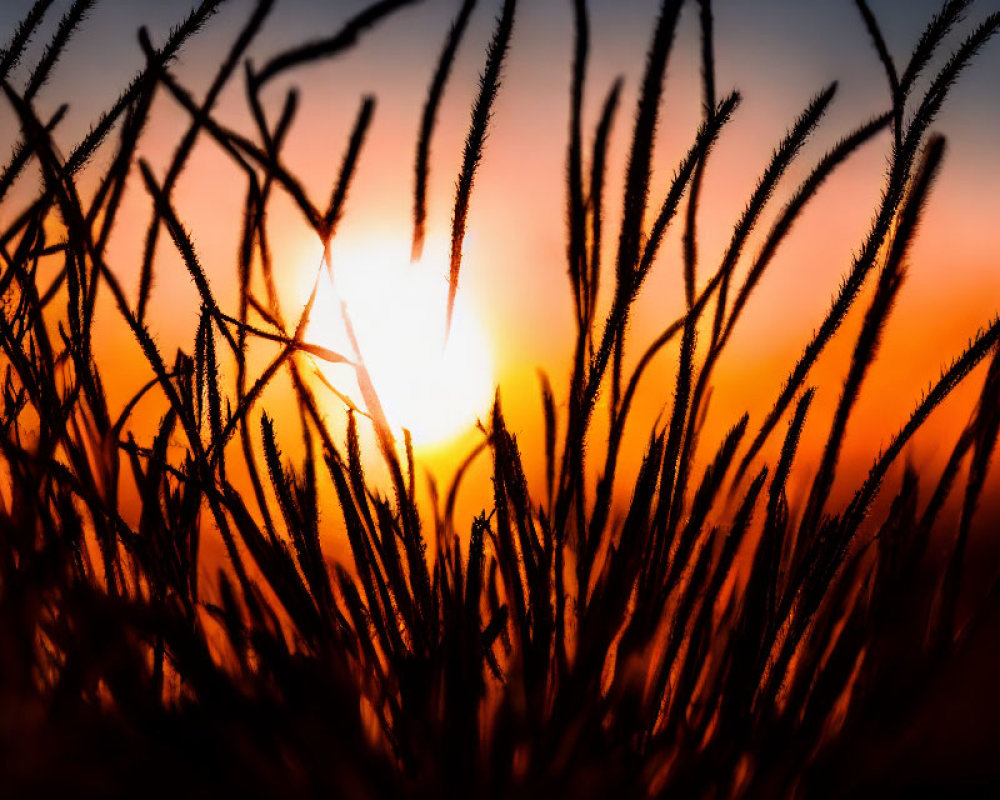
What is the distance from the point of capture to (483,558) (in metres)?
0.36

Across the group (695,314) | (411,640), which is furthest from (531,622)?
(695,314)

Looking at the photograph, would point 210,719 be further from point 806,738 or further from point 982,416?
point 982,416

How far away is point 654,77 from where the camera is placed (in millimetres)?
319

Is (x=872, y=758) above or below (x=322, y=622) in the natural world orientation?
below

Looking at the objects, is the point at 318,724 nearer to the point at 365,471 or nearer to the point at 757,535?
the point at 365,471

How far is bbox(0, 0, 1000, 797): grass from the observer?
0.31m

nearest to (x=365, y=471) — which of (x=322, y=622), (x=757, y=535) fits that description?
(x=322, y=622)

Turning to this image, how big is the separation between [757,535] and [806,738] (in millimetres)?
91

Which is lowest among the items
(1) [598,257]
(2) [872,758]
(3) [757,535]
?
(2) [872,758]

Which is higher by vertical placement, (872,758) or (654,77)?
(654,77)

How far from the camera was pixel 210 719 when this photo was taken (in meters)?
0.31

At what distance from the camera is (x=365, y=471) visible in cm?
37

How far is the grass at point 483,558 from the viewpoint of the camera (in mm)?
313

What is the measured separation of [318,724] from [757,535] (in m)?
0.21
